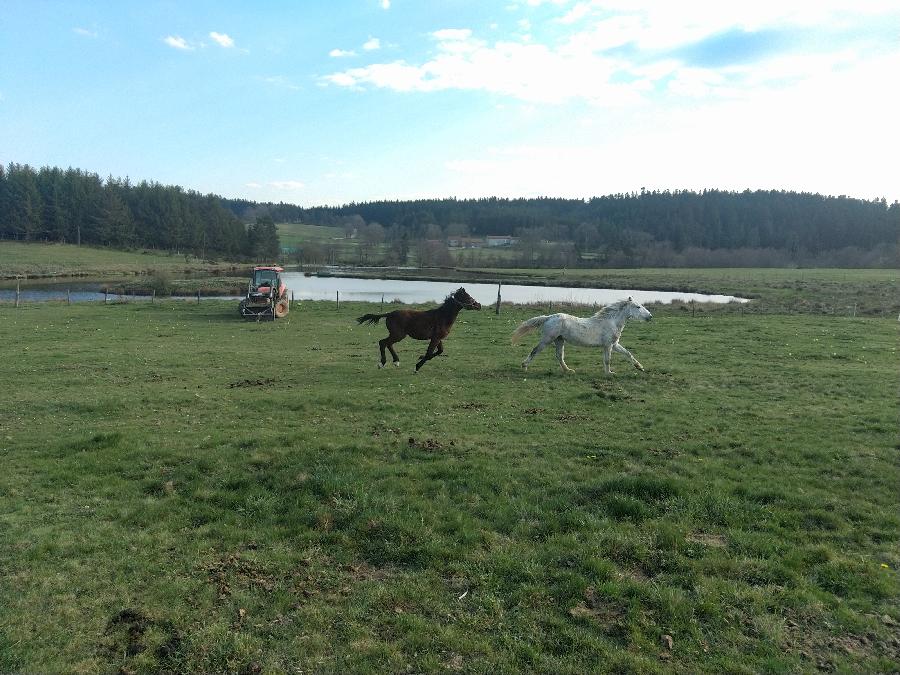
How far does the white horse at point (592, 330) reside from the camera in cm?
1438

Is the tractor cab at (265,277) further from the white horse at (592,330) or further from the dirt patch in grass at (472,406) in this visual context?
the dirt patch in grass at (472,406)

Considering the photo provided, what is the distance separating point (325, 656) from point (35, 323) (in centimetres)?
2780

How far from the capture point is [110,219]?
94938 mm

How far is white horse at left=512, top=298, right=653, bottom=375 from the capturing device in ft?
47.2

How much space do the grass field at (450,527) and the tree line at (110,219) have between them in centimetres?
9307

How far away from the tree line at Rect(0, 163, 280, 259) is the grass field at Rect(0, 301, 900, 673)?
305 feet

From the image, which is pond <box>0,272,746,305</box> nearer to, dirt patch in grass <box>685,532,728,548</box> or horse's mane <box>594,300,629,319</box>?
horse's mane <box>594,300,629,319</box>

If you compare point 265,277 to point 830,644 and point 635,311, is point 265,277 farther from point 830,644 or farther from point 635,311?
point 830,644

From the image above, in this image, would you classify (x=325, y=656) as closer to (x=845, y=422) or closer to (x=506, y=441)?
(x=506, y=441)

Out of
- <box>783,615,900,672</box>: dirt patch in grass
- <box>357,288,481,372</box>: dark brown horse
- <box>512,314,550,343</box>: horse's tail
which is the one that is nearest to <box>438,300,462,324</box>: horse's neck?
<box>357,288,481,372</box>: dark brown horse

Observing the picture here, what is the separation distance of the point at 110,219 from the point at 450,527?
360 feet

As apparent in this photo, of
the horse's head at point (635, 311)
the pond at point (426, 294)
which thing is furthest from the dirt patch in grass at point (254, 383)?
the pond at point (426, 294)

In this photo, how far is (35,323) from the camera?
2483 cm

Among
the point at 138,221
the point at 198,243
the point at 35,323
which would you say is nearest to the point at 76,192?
the point at 138,221
